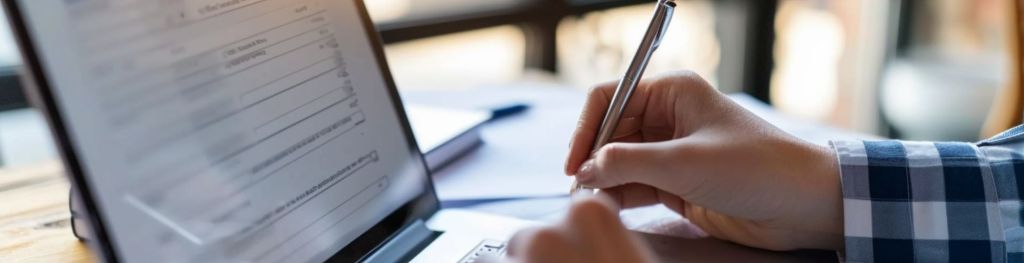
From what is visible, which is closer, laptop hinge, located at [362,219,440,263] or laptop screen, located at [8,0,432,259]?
laptop screen, located at [8,0,432,259]

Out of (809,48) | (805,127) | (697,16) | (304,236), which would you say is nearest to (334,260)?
(304,236)

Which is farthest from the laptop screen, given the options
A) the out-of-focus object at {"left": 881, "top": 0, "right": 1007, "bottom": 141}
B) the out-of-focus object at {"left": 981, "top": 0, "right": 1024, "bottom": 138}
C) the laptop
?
the out-of-focus object at {"left": 881, "top": 0, "right": 1007, "bottom": 141}

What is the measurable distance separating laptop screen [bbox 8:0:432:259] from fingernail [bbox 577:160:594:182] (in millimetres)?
118

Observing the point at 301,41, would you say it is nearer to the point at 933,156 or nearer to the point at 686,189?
the point at 686,189

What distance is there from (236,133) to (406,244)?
131mm

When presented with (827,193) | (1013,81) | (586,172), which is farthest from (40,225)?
(1013,81)

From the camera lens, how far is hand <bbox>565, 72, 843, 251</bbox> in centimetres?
49

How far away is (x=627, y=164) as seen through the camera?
0.47m

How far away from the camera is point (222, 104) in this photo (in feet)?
1.42

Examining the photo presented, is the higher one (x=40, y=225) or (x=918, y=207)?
(x=40, y=225)

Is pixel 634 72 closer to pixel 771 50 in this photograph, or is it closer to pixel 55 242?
pixel 55 242

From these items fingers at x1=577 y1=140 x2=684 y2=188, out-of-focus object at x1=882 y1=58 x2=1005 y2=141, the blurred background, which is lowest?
out-of-focus object at x1=882 y1=58 x2=1005 y2=141

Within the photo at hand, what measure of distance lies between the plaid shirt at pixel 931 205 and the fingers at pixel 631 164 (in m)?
0.11

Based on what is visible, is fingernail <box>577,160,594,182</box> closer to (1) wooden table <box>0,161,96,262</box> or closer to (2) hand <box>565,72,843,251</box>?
(2) hand <box>565,72,843,251</box>
